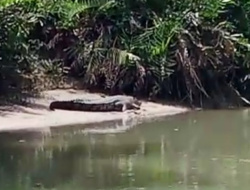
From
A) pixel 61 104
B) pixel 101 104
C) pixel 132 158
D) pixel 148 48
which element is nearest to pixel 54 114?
pixel 61 104

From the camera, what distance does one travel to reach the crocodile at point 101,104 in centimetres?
1470

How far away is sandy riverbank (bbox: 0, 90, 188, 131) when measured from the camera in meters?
13.2

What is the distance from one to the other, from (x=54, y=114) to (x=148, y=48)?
299 centimetres

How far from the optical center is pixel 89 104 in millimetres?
14812

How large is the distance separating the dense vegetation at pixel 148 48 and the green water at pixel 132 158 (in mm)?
2819

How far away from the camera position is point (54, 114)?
14.2 meters

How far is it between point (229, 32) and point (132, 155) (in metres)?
7.34

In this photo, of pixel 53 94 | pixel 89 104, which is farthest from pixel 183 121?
pixel 53 94

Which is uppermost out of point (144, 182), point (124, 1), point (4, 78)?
point (124, 1)

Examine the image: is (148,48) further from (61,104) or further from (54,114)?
(54,114)

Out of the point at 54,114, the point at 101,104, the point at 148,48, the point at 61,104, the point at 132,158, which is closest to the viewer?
the point at 132,158

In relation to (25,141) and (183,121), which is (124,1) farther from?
(25,141)

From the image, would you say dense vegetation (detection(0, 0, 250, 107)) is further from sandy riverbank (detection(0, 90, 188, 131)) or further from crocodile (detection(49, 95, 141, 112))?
crocodile (detection(49, 95, 141, 112))

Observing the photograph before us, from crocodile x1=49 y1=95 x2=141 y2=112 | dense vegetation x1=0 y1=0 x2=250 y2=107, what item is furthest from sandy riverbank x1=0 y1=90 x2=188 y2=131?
dense vegetation x1=0 y1=0 x2=250 y2=107
